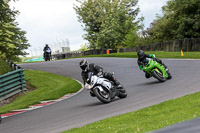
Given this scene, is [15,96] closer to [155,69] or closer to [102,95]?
[155,69]

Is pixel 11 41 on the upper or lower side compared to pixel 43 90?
upper

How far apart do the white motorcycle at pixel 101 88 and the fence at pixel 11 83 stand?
765cm

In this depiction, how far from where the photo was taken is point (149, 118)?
837cm

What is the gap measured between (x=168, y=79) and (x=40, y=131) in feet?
29.1

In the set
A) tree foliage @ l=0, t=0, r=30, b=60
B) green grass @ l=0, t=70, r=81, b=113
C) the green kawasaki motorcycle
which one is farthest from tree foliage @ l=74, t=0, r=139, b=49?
the green kawasaki motorcycle

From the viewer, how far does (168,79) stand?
16.5 meters

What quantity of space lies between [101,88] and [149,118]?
386cm

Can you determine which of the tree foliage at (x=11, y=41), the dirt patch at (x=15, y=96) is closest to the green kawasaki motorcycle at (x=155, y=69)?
the dirt patch at (x=15, y=96)

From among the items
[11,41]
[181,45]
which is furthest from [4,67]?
[11,41]

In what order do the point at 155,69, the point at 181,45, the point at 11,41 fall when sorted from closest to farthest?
the point at 155,69
the point at 181,45
the point at 11,41

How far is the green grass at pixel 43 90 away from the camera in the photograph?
1644 centimetres

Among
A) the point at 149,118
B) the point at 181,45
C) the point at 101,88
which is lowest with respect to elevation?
the point at 149,118

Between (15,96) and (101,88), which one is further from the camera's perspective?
(15,96)

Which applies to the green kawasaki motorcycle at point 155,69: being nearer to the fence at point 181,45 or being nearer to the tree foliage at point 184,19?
the fence at point 181,45
